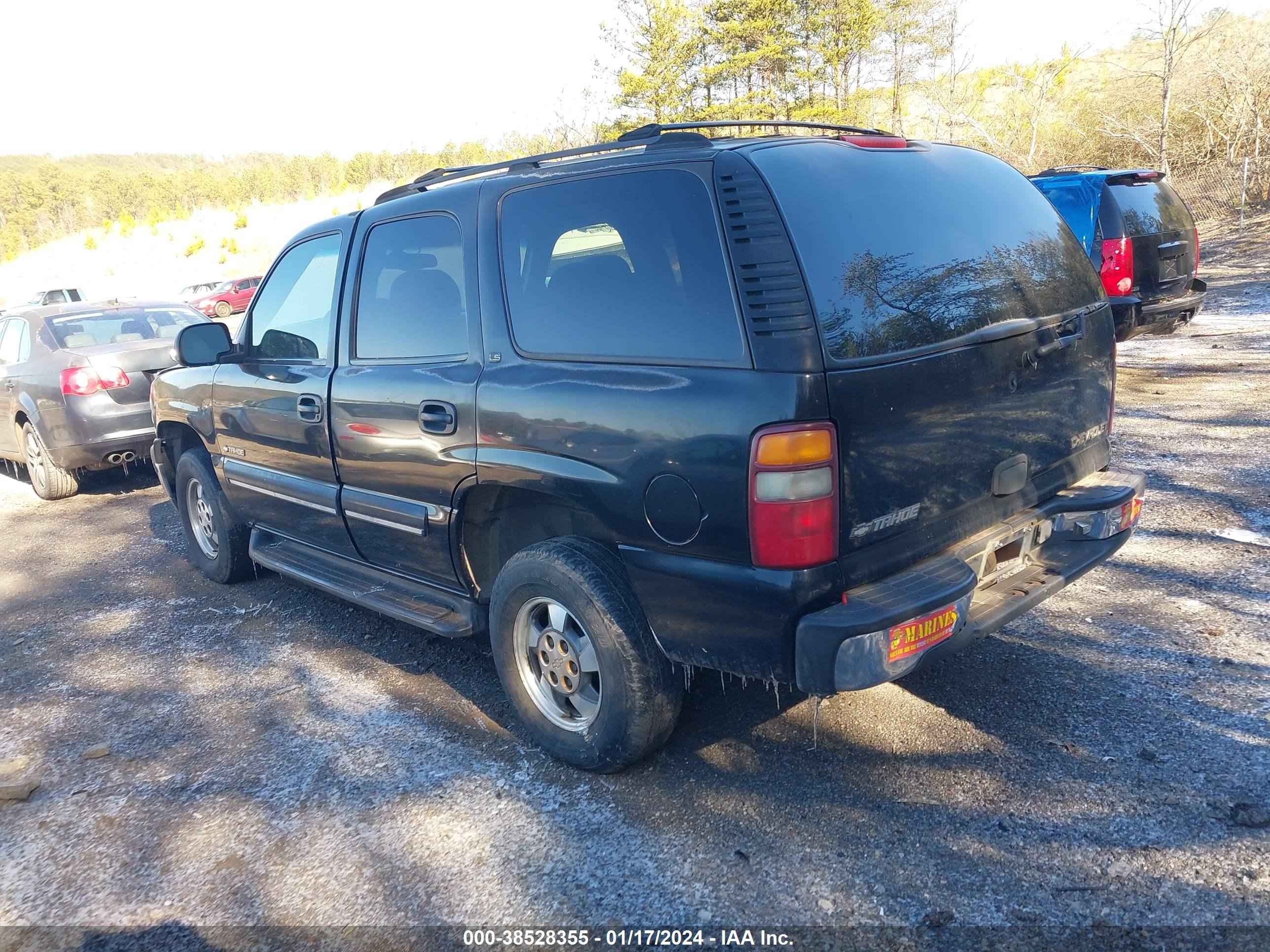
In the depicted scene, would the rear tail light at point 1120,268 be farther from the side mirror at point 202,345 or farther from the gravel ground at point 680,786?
the side mirror at point 202,345

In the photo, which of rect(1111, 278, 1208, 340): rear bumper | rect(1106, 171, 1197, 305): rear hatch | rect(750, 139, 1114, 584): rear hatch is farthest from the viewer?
rect(1106, 171, 1197, 305): rear hatch

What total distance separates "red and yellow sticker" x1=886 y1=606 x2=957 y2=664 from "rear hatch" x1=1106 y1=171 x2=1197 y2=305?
22.9 feet

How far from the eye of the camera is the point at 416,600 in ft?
12.9

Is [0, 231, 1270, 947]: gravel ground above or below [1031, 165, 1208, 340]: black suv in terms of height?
below

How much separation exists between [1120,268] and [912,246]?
21.3 ft

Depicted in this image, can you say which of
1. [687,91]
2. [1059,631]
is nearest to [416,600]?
[1059,631]

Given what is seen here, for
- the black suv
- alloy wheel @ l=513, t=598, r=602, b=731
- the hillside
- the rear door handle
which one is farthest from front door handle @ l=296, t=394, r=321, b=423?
the hillside

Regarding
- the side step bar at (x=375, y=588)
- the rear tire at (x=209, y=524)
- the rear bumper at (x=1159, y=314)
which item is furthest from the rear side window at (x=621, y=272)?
the rear bumper at (x=1159, y=314)

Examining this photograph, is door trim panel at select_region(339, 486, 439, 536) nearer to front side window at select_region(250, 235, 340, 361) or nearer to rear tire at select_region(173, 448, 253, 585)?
front side window at select_region(250, 235, 340, 361)

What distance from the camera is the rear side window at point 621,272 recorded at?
2754 millimetres

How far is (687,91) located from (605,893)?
29.7 meters

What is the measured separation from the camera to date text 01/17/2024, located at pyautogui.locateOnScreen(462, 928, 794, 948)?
2.44 m

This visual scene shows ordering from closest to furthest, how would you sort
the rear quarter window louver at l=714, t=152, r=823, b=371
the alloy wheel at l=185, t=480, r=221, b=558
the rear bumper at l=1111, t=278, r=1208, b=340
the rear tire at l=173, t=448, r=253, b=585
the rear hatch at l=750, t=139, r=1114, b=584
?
1. the rear quarter window louver at l=714, t=152, r=823, b=371
2. the rear hatch at l=750, t=139, r=1114, b=584
3. the rear tire at l=173, t=448, r=253, b=585
4. the alloy wheel at l=185, t=480, r=221, b=558
5. the rear bumper at l=1111, t=278, r=1208, b=340

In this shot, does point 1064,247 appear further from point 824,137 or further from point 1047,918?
point 1047,918
